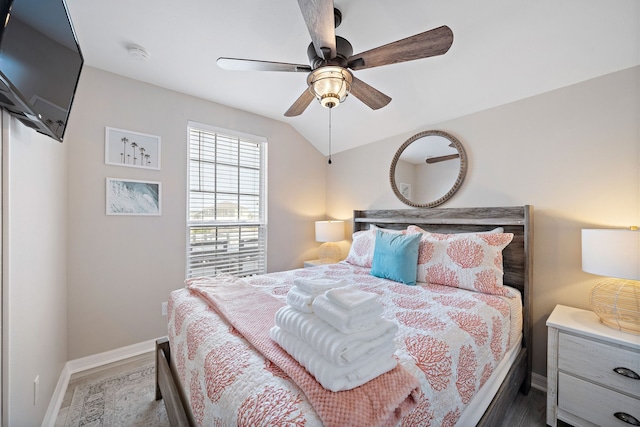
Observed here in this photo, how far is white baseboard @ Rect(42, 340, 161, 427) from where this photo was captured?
168 centimetres

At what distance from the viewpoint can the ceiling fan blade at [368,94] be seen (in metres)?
1.69

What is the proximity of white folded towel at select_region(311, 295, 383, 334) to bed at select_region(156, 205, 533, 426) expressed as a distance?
0.22 meters

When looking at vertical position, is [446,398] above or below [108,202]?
below

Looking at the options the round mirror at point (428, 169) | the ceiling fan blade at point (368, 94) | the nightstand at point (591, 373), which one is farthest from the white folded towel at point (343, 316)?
the round mirror at point (428, 169)

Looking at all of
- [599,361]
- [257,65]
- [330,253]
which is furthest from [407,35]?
[330,253]

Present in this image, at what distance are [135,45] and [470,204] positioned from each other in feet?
10.5

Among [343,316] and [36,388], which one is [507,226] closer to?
[343,316]

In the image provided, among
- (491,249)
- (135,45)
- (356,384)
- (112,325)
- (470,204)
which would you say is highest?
(135,45)

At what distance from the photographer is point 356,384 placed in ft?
2.59

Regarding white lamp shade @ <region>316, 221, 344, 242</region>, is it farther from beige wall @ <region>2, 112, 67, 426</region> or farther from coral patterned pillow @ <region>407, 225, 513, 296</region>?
beige wall @ <region>2, 112, 67, 426</region>

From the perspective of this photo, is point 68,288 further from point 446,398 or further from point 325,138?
point 325,138

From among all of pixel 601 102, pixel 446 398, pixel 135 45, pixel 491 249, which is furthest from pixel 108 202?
pixel 601 102

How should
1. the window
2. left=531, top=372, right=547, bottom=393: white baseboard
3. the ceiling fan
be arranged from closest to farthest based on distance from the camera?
the ceiling fan, left=531, top=372, right=547, bottom=393: white baseboard, the window

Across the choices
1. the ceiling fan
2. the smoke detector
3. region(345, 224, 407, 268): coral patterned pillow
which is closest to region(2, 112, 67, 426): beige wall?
the smoke detector
